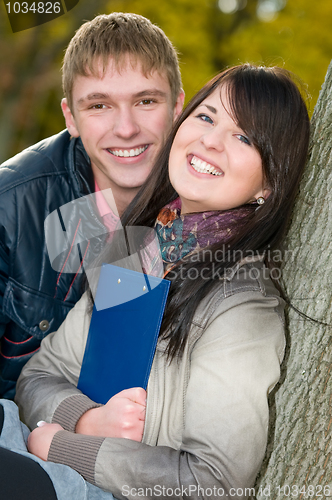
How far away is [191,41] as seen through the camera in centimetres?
1025

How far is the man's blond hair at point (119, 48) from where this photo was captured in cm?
291

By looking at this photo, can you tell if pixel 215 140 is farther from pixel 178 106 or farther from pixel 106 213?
pixel 178 106

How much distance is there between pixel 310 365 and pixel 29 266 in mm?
1524

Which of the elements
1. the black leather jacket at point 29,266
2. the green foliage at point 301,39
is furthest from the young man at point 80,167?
the green foliage at point 301,39

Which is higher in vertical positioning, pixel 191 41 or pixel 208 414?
pixel 191 41

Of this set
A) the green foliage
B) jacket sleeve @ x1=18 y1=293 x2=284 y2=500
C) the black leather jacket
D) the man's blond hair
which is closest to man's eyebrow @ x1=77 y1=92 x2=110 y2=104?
the man's blond hair

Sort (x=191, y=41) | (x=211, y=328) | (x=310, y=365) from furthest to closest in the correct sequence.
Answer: (x=191, y=41) → (x=310, y=365) → (x=211, y=328)

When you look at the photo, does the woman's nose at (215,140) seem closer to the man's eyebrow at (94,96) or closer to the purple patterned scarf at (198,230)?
the purple patterned scarf at (198,230)

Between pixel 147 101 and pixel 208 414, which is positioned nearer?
pixel 208 414

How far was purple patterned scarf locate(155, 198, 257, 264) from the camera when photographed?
81.9 inches

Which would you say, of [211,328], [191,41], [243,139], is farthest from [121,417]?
[191,41]

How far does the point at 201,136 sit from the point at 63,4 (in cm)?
644

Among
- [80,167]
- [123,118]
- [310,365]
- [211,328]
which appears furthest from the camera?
[80,167]

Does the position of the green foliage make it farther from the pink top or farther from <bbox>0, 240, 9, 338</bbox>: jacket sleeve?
<bbox>0, 240, 9, 338</bbox>: jacket sleeve
